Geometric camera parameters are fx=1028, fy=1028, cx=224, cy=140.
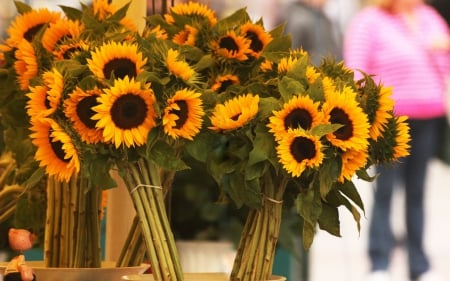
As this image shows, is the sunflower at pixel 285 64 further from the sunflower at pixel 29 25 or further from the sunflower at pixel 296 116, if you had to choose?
the sunflower at pixel 29 25

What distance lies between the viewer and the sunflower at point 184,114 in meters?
0.87

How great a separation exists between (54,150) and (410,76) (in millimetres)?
2383

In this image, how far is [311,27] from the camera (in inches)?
121

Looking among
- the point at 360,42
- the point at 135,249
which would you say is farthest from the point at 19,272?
the point at 360,42

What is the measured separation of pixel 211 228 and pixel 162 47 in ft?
6.22

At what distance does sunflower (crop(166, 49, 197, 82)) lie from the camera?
2.91 ft

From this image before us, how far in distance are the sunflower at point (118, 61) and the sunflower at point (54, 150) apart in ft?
0.21

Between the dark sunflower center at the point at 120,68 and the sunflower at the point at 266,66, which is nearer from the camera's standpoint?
the dark sunflower center at the point at 120,68

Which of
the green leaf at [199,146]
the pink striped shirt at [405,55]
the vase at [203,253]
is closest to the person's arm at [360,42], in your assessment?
the pink striped shirt at [405,55]

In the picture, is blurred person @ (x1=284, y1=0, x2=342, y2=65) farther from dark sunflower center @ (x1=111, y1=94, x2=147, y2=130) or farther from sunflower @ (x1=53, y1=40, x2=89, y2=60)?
dark sunflower center @ (x1=111, y1=94, x2=147, y2=130)

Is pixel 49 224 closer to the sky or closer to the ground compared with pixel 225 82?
closer to the ground

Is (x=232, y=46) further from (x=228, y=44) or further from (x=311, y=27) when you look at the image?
(x=311, y=27)

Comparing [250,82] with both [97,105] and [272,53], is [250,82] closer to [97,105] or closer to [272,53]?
[272,53]

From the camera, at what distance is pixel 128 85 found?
0.86 metres
